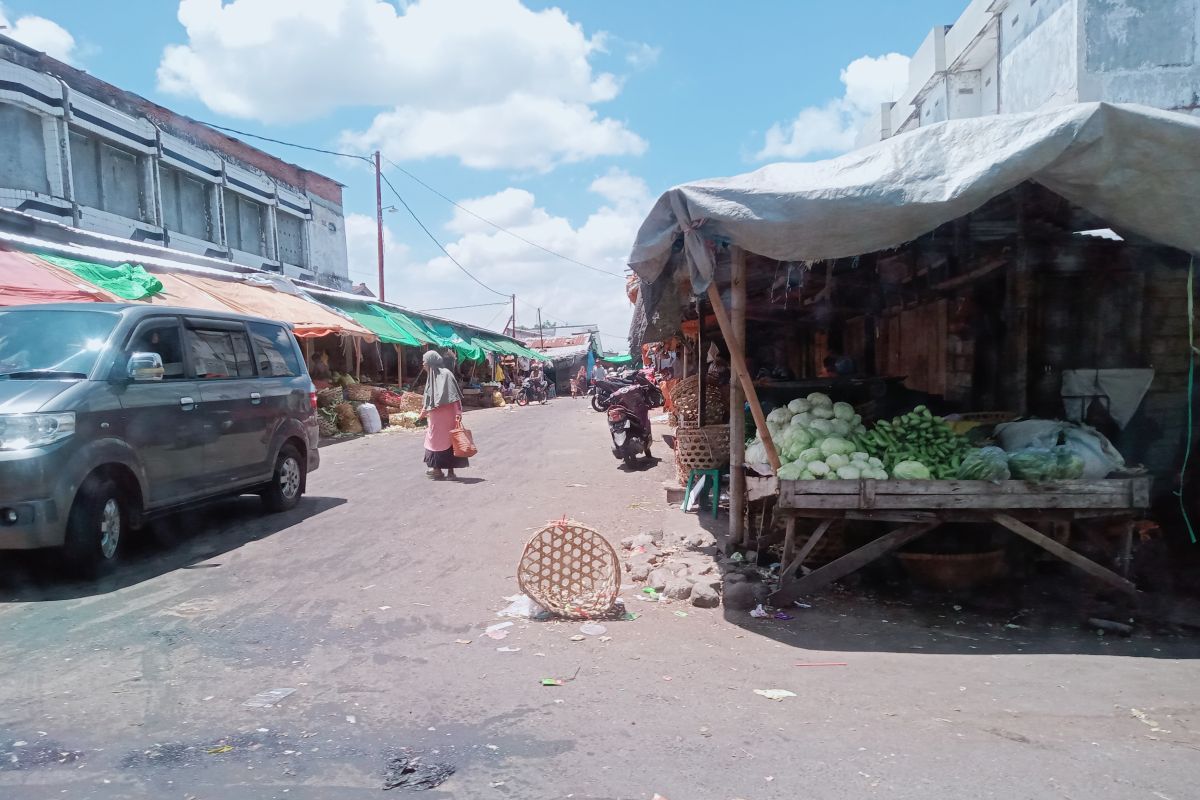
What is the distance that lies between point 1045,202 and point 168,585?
7190 mm

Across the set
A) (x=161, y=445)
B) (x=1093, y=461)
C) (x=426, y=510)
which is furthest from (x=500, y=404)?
(x=1093, y=461)

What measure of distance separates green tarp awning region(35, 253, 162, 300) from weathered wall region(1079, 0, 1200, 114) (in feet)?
56.2

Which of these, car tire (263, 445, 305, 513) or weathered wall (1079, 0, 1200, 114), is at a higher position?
weathered wall (1079, 0, 1200, 114)

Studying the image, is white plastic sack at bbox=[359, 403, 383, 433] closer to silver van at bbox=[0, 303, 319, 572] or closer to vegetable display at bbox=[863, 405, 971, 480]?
silver van at bbox=[0, 303, 319, 572]

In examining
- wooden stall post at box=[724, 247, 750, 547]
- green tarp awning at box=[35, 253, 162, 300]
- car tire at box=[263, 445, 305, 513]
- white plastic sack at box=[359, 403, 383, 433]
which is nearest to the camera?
wooden stall post at box=[724, 247, 750, 547]

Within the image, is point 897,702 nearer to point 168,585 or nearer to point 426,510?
point 168,585

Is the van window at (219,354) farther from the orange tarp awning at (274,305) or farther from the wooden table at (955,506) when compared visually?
the orange tarp awning at (274,305)

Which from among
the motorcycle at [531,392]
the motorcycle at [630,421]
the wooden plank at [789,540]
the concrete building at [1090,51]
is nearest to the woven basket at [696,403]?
the motorcycle at [630,421]

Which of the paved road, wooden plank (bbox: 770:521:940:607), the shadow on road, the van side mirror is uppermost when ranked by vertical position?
the van side mirror

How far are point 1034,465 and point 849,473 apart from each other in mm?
1144

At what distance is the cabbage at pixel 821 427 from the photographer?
5.35 m

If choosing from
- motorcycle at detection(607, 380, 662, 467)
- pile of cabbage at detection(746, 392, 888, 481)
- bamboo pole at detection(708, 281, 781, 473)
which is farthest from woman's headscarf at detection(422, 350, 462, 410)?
bamboo pole at detection(708, 281, 781, 473)

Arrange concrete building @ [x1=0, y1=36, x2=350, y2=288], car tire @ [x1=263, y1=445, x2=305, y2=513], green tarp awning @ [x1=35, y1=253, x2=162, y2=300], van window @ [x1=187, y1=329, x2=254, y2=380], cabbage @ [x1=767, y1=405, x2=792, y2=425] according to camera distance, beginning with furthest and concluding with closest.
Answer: concrete building @ [x1=0, y1=36, x2=350, y2=288] → green tarp awning @ [x1=35, y1=253, x2=162, y2=300] → car tire @ [x1=263, y1=445, x2=305, y2=513] → van window @ [x1=187, y1=329, x2=254, y2=380] → cabbage @ [x1=767, y1=405, x2=792, y2=425]

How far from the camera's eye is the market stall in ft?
13.8
